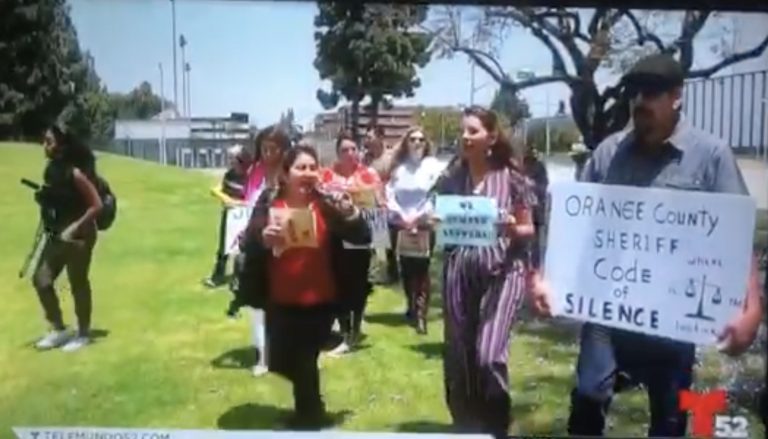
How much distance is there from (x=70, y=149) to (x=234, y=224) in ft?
1.79

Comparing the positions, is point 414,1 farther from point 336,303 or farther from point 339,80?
point 336,303

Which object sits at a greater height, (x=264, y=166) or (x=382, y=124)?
(x=382, y=124)

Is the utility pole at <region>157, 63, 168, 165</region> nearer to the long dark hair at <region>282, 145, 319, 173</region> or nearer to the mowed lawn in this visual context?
the mowed lawn

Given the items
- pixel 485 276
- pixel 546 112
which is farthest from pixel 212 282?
pixel 546 112

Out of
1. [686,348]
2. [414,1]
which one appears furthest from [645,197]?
[414,1]

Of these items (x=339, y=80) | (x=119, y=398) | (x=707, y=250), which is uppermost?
(x=339, y=80)

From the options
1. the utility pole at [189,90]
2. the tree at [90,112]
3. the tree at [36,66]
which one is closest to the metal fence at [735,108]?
the utility pole at [189,90]

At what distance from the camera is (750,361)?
3.26m

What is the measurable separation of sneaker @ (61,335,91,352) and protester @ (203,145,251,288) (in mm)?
421

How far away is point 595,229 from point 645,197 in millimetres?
175

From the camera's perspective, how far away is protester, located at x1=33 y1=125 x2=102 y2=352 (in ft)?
10.6

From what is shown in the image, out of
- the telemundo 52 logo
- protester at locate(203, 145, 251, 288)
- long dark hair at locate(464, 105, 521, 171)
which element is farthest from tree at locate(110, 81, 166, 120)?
the telemundo 52 logo

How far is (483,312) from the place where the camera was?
3.27 metres

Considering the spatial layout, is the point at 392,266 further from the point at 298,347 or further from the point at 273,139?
the point at 273,139
